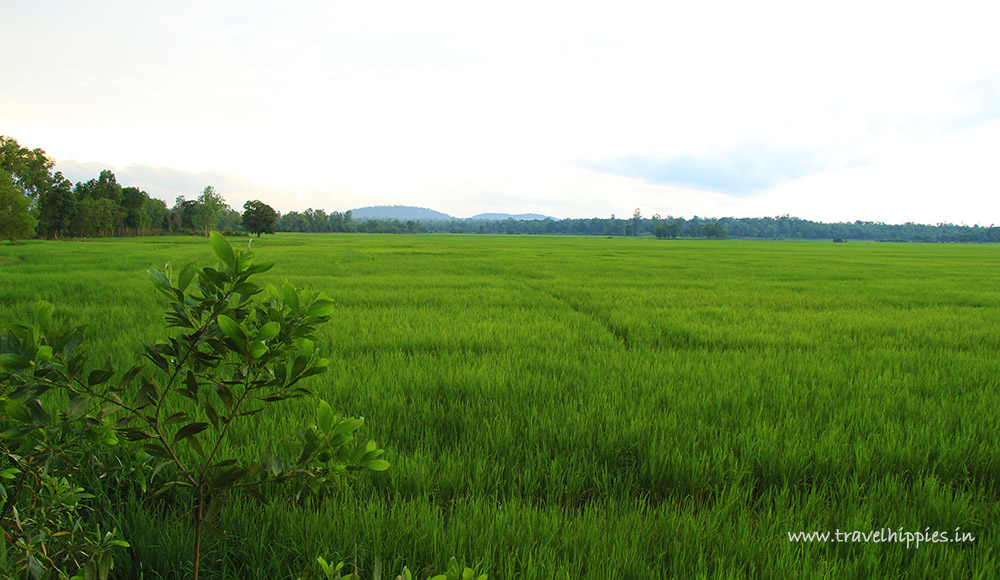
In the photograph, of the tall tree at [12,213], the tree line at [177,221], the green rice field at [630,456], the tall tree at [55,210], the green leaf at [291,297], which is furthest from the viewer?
the tall tree at [55,210]

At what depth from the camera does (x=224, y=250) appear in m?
1.08

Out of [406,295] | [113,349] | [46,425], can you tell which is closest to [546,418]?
[46,425]

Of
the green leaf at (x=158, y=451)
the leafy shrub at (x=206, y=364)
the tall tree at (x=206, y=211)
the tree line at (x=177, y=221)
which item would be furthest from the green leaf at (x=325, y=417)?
the tall tree at (x=206, y=211)

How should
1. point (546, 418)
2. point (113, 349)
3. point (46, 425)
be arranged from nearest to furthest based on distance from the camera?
point (46, 425) < point (546, 418) < point (113, 349)

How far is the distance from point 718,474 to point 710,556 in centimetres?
72

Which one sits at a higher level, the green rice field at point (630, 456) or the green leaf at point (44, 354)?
the green leaf at point (44, 354)

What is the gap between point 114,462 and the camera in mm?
2451

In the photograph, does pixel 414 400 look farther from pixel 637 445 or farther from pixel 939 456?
pixel 939 456

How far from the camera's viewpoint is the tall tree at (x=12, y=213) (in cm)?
3112

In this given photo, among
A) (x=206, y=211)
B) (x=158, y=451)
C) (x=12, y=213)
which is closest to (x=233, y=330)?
(x=158, y=451)

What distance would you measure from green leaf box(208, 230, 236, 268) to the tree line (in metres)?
7.56

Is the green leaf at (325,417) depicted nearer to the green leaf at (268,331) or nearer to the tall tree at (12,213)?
the green leaf at (268,331)

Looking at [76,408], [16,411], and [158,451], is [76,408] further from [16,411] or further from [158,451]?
[158,451]

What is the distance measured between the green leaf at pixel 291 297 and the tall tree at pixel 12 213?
142 ft
